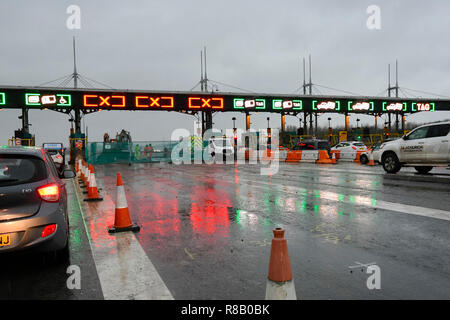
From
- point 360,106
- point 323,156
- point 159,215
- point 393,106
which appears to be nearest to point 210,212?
point 159,215

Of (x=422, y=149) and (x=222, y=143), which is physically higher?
(x=222, y=143)

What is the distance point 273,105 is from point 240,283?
35.3 m

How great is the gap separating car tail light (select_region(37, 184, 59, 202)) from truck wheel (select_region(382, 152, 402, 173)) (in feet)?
45.9

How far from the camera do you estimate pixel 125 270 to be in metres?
4.12

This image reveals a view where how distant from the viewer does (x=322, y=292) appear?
3395 mm

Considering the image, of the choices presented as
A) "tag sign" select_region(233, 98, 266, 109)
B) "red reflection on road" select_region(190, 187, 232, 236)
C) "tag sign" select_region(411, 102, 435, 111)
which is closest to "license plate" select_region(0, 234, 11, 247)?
"red reflection on road" select_region(190, 187, 232, 236)

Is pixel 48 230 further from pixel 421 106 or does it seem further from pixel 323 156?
pixel 421 106

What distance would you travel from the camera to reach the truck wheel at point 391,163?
1499 cm

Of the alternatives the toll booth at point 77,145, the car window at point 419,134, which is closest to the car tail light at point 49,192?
the car window at point 419,134

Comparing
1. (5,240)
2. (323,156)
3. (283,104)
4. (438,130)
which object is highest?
(283,104)

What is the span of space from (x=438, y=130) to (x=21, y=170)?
1386cm

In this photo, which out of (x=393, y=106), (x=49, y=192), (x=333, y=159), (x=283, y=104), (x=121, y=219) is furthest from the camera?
(x=393, y=106)

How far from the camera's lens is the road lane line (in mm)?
3460
